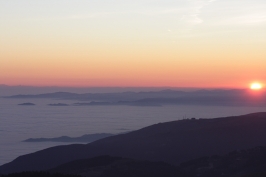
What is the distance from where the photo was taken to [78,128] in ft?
327

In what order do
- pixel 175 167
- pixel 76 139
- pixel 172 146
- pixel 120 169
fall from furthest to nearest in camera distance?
pixel 76 139, pixel 172 146, pixel 175 167, pixel 120 169

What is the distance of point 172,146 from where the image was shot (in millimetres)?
44500

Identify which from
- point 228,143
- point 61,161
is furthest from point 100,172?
point 228,143

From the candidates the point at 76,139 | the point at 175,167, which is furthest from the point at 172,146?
the point at 76,139

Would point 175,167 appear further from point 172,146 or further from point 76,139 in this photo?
point 76,139

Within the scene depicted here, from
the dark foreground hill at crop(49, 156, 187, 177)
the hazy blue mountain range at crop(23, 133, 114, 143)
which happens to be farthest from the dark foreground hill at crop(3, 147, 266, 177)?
the hazy blue mountain range at crop(23, 133, 114, 143)

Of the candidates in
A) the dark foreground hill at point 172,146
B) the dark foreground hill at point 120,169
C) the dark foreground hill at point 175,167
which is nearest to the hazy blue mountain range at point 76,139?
the dark foreground hill at point 172,146

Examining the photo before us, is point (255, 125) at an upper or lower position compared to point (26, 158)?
upper

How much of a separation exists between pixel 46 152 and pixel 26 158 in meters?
1.89

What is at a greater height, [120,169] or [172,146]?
[172,146]

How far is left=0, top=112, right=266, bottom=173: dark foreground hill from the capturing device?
139ft

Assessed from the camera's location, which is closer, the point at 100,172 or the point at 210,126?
the point at 100,172

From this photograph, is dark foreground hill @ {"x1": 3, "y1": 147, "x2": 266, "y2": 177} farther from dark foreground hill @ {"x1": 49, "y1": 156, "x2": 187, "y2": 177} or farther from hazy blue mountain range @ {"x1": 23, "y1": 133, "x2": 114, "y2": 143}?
hazy blue mountain range @ {"x1": 23, "y1": 133, "x2": 114, "y2": 143}

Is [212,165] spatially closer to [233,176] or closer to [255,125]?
[233,176]
